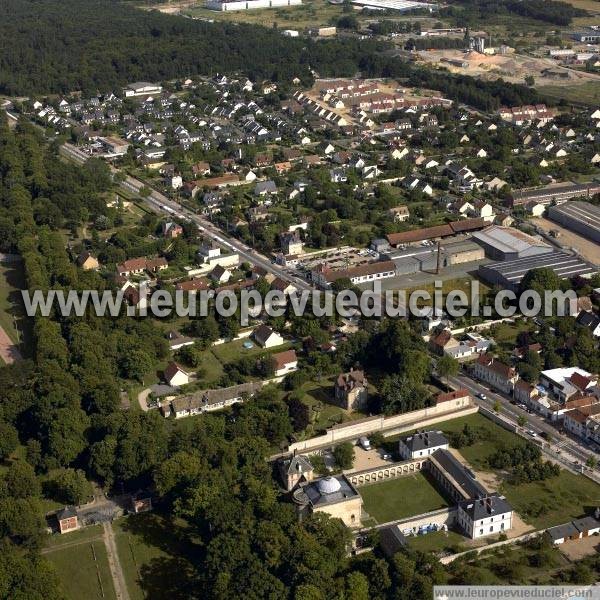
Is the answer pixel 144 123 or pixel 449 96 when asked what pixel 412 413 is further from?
pixel 449 96

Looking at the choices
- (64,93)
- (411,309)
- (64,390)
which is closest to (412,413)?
(411,309)

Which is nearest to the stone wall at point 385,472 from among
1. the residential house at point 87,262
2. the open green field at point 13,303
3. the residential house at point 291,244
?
the open green field at point 13,303

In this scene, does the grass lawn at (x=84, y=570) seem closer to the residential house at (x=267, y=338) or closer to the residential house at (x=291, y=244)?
the residential house at (x=267, y=338)

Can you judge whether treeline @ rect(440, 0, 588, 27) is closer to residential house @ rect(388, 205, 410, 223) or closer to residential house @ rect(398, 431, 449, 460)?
residential house @ rect(388, 205, 410, 223)

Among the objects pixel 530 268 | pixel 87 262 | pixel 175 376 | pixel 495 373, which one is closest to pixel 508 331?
pixel 495 373

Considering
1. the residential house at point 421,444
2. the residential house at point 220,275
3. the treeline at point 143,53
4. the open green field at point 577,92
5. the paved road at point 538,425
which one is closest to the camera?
the residential house at point 421,444

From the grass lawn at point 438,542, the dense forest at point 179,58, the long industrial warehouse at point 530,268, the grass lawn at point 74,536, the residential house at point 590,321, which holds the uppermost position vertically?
the dense forest at point 179,58
